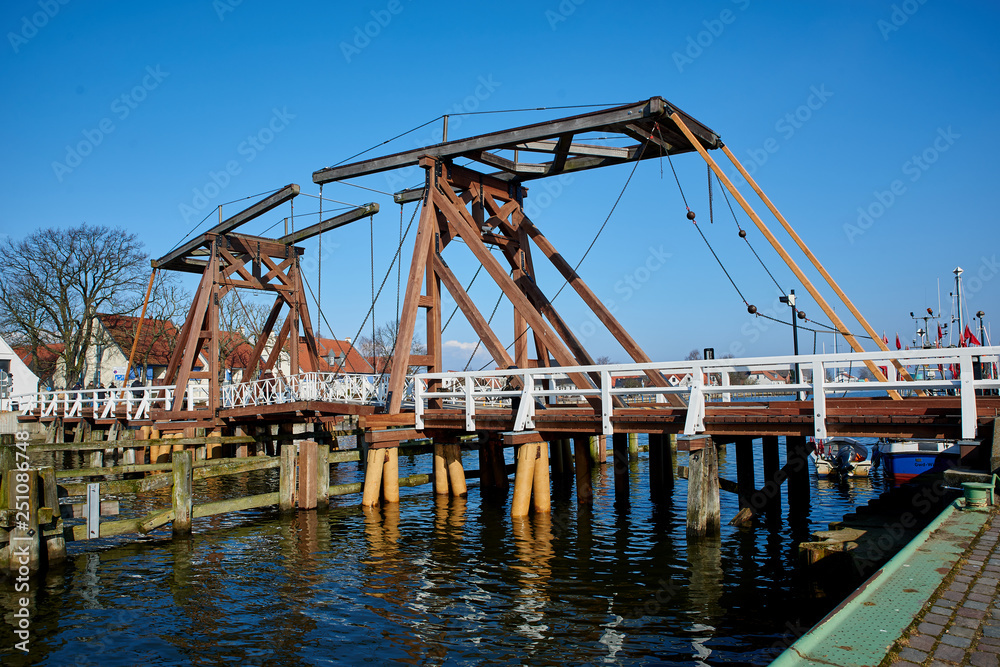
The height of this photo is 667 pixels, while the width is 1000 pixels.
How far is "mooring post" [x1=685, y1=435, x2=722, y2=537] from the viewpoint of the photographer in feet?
36.5

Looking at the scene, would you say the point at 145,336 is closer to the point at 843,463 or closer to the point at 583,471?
the point at 583,471

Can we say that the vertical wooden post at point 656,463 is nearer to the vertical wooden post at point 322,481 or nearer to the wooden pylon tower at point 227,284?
the vertical wooden post at point 322,481

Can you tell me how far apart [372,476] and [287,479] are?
1.85 m

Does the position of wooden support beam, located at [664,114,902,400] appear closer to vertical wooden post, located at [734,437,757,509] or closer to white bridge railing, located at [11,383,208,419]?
vertical wooden post, located at [734,437,757,509]

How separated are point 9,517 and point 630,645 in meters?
8.58

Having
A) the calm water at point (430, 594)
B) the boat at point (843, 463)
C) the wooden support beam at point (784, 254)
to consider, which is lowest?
the calm water at point (430, 594)

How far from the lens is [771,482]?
13953 mm

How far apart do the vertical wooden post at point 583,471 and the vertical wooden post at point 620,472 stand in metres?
0.95

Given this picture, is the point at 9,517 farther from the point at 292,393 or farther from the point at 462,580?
the point at 292,393

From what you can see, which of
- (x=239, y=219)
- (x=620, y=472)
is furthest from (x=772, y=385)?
(x=239, y=219)

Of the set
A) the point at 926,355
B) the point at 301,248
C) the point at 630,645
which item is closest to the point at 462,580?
the point at 630,645

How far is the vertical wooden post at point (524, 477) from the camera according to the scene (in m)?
14.2

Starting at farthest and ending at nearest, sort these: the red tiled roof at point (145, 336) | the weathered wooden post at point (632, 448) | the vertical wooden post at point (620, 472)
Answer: the red tiled roof at point (145, 336) < the weathered wooden post at point (632, 448) < the vertical wooden post at point (620, 472)

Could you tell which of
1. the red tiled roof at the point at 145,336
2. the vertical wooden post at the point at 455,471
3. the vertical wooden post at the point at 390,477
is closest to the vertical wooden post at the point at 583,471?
the vertical wooden post at the point at 455,471
